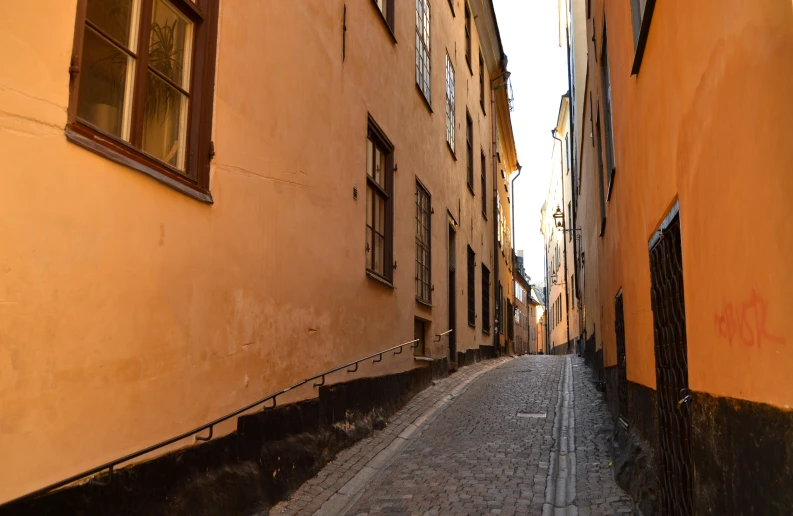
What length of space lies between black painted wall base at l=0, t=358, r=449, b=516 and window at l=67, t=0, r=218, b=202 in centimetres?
168

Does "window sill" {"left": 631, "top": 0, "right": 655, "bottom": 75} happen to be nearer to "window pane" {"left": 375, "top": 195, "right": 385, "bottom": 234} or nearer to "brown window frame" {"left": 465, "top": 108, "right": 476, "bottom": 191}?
"window pane" {"left": 375, "top": 195, "right": 385, "bottom": 234}

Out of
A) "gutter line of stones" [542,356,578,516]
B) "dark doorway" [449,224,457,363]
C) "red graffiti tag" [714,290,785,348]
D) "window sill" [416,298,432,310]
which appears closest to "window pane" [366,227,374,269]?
"window sill" [416,298,432,310]

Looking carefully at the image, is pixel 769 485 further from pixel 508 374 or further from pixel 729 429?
pixel 508 374

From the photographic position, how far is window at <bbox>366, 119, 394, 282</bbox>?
8.98 m

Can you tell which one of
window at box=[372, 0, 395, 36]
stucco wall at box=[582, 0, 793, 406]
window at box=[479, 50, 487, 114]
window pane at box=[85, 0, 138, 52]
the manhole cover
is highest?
window at box=[479, 50, 487, 114]

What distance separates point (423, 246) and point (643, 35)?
7618 millimetres

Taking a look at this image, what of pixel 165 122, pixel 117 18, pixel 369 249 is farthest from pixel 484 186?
pixel 117 18

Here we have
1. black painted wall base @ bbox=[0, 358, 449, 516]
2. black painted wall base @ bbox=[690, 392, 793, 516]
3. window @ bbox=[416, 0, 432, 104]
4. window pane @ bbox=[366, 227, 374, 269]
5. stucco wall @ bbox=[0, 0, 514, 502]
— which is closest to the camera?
black painted wall base @ bbox=[690, 392, 793, 516]

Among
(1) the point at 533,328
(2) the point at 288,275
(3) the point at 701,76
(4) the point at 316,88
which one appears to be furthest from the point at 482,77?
(1) the point at 533,328

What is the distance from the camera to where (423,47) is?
1255cm

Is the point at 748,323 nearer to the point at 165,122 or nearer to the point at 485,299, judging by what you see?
the point at 165,122

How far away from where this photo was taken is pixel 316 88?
686 centimetres

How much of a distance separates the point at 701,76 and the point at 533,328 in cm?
5714

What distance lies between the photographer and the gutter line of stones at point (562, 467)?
19.0 ft
